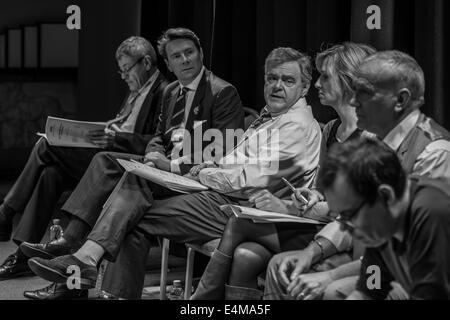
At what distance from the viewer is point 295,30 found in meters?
3.97

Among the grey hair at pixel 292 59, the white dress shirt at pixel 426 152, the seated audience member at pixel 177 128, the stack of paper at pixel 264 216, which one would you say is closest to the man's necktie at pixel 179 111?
the seated audience member at pixel 177 128

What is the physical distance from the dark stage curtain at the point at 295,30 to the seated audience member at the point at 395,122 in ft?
2.18

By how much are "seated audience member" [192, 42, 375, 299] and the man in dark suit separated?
1393 mm

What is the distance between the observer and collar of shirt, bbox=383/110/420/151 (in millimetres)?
2385

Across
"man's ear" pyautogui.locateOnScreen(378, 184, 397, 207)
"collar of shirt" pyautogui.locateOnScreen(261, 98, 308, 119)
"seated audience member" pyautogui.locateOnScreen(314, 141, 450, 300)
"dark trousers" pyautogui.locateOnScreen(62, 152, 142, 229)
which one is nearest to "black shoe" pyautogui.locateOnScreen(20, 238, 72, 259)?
"dark trousers" pyautogui.locateOnScreen(62, 152, 142, 229)

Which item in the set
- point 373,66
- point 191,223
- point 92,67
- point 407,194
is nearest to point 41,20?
point 92,67

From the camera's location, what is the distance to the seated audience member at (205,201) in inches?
123

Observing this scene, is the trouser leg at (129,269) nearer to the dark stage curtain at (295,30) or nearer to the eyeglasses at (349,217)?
the dark stage curtain at (295,30)

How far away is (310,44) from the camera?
149 inches

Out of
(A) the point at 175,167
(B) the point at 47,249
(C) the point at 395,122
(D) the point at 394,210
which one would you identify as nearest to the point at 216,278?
(C) the point at 395,122

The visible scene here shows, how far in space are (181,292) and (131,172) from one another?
70cm

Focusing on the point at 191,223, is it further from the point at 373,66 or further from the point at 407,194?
the point at 407,194

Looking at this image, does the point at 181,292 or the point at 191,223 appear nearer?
the point at 191,223

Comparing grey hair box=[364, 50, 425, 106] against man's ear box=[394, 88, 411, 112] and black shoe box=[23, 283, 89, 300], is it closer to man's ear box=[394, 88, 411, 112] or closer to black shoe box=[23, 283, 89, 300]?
man's ear box=[394, 88, 411, 112]
